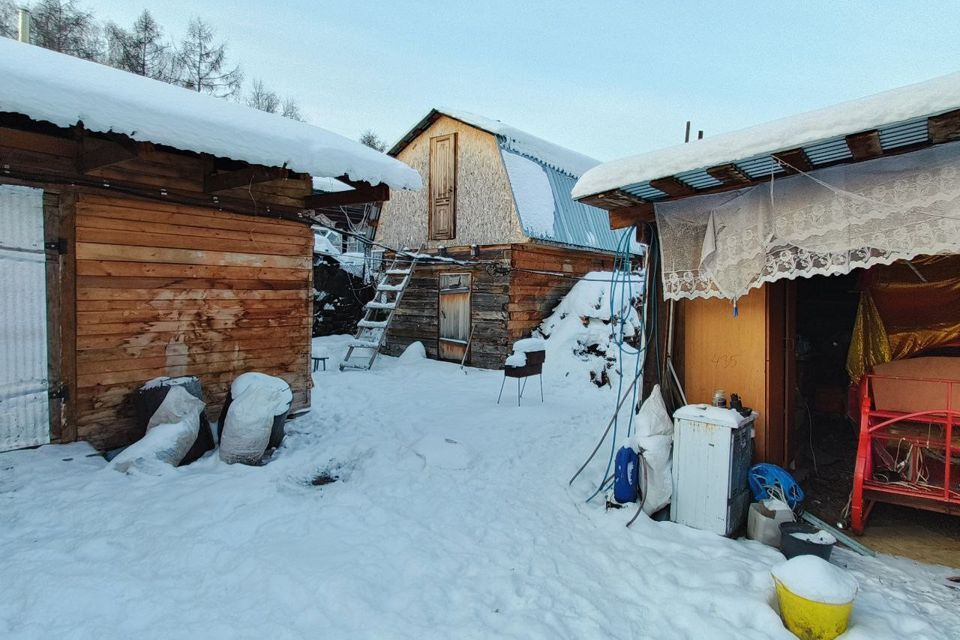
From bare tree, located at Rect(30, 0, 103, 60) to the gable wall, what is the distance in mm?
15799

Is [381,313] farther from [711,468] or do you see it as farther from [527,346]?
[711,468]

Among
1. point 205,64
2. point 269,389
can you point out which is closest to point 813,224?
point 269,389

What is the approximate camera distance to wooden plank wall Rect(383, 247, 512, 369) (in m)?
10.8

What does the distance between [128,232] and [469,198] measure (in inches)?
290

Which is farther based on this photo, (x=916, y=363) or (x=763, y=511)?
(x=916, y=363)

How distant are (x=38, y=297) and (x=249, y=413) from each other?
2.09 metres

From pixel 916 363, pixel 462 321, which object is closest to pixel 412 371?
pixel 462 321

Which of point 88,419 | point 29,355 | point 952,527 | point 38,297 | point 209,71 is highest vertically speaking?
point 209,71

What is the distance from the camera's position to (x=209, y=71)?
21.0 metres

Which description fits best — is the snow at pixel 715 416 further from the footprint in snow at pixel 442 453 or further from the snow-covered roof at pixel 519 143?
the snow-covered roof at pixel 519 143

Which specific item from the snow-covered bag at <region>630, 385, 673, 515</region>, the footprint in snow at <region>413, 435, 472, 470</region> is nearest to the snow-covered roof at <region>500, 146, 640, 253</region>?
the footprint in snow at <region>413, 435, 472, 470</region>

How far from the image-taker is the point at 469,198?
37.0ft

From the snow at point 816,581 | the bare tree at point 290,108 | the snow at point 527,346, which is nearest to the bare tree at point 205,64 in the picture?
the bare tree at point 290,108

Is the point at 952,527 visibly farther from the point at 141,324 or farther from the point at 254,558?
the point at 141,324
